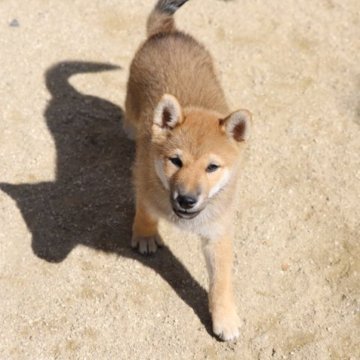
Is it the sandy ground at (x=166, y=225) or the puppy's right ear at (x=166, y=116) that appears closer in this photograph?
the puppy's right ear at (x=166, y=116)

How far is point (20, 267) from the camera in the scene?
16.0 ft

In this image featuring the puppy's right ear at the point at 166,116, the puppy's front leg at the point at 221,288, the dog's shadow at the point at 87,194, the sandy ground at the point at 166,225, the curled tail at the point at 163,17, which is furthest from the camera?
the curled tail at the point at 163,17

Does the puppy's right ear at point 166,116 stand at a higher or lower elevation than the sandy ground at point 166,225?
higher

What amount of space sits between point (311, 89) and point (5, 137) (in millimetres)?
2917

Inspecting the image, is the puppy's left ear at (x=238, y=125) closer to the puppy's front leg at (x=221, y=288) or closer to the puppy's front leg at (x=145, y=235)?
the puppy's front leg at (x=221, y=288)

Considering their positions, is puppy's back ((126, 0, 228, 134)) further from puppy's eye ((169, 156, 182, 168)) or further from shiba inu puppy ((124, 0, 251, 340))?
puppy's eye ((169, 156, 182, 168))

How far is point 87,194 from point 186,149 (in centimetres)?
163

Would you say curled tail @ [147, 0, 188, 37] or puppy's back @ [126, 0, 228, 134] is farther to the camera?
curled tail @ [147, 0, 188, 37]

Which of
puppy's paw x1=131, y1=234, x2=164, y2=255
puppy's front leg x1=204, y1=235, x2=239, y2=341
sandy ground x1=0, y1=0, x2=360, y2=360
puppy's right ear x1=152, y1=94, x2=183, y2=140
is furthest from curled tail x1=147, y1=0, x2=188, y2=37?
puppy's front leg x1=204, y1=235, x2=239, y2=341

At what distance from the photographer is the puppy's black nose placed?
154 inches

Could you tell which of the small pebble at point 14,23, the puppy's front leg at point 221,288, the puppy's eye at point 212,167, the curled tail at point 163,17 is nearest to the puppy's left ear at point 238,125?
the puppy's eye at point 212,167

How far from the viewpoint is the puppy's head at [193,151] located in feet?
13.0

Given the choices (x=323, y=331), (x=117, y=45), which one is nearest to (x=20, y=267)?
(x=323, y=331)

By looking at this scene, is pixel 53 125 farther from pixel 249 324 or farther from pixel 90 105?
pixel 249 324
